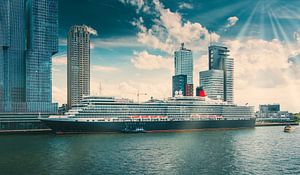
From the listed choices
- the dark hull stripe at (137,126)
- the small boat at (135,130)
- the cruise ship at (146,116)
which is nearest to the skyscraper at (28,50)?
the cruise ship at (146,116)

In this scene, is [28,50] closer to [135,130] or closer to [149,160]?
[135,130]

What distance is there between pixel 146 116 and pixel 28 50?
5934 centimetres

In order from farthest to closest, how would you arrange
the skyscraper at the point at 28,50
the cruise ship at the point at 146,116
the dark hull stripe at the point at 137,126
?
the skyscraper at the point at 28,50, the cruise ship at the point at 146,116, the dark hull stripe at the point at 137,126

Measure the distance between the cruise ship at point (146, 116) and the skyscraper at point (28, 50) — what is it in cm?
4127

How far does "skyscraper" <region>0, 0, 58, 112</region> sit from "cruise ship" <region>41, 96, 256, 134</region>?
4127 cm

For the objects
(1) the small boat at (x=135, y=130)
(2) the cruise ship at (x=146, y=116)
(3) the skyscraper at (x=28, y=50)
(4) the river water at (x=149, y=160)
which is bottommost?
(1) the small boat at (x=135, y=130)

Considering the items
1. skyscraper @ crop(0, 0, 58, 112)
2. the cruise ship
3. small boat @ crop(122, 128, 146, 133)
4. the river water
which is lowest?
small boat @ crop(122, 128, 146, 133)

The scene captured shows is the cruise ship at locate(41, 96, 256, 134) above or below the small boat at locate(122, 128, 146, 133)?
above

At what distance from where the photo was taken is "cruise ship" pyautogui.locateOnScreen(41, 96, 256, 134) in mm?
90562

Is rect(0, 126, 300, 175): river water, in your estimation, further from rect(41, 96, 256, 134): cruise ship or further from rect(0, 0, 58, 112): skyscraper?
rect(0, 0, 58, 112): skyscraper

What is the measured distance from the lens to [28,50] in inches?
5379

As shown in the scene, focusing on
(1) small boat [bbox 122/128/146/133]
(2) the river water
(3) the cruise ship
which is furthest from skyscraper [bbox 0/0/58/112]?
(2) the river water

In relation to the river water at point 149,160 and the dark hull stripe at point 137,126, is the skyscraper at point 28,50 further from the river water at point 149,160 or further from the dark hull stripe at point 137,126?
the river water at point 149,160

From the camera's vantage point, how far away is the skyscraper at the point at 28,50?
131875 mm
